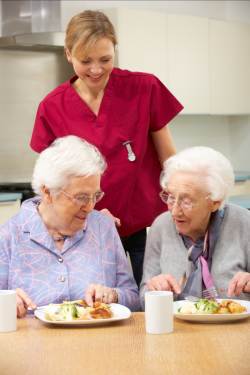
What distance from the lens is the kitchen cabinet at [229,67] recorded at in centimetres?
469

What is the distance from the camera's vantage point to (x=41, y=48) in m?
3.83

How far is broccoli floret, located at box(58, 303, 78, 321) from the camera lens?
1.31 metres

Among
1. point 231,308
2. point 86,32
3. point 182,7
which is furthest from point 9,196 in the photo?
point 182,7

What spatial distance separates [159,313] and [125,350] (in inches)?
5.8

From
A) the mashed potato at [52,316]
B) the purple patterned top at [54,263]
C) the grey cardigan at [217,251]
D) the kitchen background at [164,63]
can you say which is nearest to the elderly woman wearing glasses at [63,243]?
the purple patterned top at [54,263]

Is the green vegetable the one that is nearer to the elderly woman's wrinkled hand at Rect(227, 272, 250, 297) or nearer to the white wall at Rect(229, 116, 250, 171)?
the elderly woman's wrinkled hand at Rect(227, 272, 250, 297)

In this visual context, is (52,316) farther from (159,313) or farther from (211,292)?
(211,292)

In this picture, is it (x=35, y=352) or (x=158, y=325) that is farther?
(x=158, y=325)

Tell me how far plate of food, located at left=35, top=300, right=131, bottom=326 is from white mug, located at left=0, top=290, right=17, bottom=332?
8cm

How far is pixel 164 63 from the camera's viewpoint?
4375mm

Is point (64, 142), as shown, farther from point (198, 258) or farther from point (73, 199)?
point (198, 258)

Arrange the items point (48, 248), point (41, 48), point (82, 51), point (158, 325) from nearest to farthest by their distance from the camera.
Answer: point (158, 325) < point (48, 248) < point (82, 51) < point (41, 48)

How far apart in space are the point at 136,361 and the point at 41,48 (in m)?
3.23

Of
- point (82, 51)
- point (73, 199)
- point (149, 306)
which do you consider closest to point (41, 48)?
point (82, 51)
